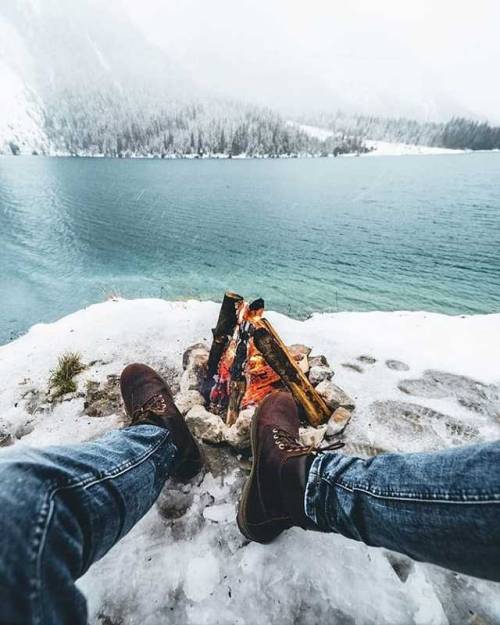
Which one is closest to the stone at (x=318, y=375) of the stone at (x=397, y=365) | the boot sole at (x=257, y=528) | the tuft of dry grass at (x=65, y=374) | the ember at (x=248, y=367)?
the ember at (x=248, y=367)

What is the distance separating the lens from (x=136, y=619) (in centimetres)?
164

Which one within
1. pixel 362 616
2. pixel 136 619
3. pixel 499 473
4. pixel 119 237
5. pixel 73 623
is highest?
pixel 499 473

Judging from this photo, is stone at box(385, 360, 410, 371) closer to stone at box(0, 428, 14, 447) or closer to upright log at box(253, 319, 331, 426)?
upright log at box(253, 319, 331, 426)

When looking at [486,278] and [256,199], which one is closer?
[486,278]

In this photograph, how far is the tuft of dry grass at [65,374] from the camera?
141 inches

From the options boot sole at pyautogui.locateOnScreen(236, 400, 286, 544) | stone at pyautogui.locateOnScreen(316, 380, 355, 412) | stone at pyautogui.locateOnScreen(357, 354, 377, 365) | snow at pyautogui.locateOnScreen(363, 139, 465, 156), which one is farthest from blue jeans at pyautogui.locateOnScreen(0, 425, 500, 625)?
snow at pyautogui.locateOnScreen(363, 139, 465, 156)

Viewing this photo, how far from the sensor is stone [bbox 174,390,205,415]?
330cm

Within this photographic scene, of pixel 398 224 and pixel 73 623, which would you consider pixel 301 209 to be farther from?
pixel 73 623

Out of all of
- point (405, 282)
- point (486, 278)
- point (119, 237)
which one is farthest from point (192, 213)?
point (486, 278)

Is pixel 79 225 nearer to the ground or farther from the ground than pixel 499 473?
nearer to the ground

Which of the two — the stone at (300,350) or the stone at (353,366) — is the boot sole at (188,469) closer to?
the stone at (300,350)

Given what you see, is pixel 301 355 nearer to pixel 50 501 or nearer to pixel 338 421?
pixel 338 421

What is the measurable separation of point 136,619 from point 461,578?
5.84 feet

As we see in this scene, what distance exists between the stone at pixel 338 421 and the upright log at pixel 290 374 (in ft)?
0.32
